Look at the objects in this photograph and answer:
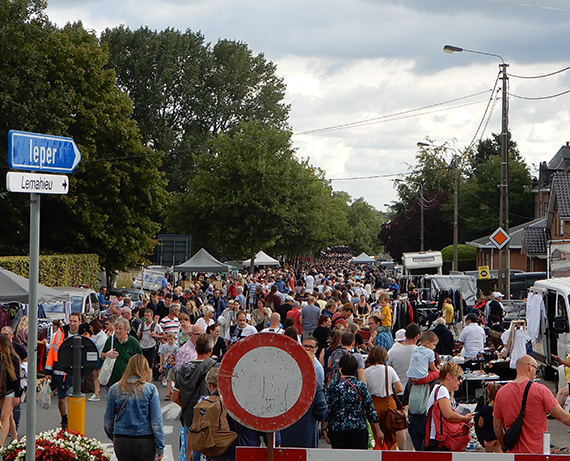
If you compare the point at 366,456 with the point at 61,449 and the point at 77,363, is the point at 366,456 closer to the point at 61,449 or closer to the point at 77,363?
the point at 61,449

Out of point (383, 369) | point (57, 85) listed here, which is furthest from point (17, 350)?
point (57, 85)

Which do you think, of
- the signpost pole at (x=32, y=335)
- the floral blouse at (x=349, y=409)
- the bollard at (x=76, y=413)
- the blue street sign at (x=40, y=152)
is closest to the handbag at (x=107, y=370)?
the bollard at (x=76, y=413)

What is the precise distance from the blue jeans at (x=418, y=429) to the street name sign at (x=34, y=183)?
5.17m

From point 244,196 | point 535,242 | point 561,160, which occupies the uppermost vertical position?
point 561,160

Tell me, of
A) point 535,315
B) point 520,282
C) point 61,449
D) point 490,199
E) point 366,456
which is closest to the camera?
point 366,456

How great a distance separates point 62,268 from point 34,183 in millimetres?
29742

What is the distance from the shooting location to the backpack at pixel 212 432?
23.4 feet

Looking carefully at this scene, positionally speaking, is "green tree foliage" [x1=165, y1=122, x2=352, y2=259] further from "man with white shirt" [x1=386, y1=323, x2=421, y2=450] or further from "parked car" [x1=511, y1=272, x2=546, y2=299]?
"man with white shirt" [x1=386, y1=323, x2=421, y2=450]

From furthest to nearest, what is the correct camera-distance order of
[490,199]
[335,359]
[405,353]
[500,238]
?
1. [490,199]
2. [500,238]
3. [405,353]
4. [335,359]

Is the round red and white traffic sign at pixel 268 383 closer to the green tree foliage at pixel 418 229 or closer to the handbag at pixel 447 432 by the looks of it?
the handbag at pixel 447 432

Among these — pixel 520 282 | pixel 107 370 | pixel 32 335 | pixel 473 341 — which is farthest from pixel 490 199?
pixel 32 335

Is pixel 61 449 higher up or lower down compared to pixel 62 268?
lower down

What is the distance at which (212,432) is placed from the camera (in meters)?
7.16

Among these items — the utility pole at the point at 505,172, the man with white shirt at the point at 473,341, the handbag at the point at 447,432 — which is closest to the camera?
the handbag at the point at 447,432
